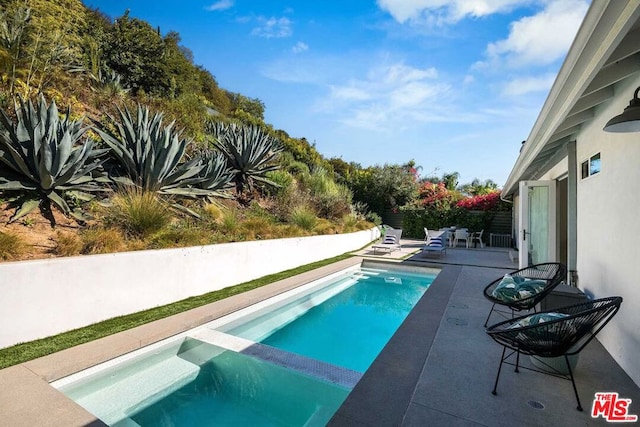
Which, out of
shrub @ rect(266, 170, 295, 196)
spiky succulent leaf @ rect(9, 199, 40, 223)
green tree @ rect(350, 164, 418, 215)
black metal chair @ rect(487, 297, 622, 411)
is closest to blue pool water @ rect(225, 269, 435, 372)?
black metal chair @ rect(487, 297, 622, 411)

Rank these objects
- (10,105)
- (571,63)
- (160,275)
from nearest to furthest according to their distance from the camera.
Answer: (571,63) → (160,275) → (10,105)

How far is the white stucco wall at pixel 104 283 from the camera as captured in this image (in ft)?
11.3

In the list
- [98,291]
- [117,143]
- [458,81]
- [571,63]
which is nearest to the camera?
[571,63]

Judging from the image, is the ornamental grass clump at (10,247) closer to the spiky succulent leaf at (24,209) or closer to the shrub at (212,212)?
the spiky succulent leaf at (24,209)

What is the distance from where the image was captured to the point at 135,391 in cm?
316

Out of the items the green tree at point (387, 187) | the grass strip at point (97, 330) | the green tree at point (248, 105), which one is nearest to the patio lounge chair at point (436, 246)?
the grass strip at point (97, 330)

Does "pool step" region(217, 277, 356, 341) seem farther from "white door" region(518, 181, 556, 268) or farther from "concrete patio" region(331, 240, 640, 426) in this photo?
"white door" region(518, 181, 556, 268)

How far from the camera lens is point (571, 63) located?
7.75 ft

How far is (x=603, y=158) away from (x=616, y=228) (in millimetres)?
921

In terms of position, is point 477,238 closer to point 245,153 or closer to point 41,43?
point 245,153

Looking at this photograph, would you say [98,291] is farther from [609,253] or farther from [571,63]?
[609,253]

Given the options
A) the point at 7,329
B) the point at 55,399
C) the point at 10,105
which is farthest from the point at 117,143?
the point at 55,399

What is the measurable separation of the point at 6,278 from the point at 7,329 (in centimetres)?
56

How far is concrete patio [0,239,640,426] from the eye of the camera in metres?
2.28
